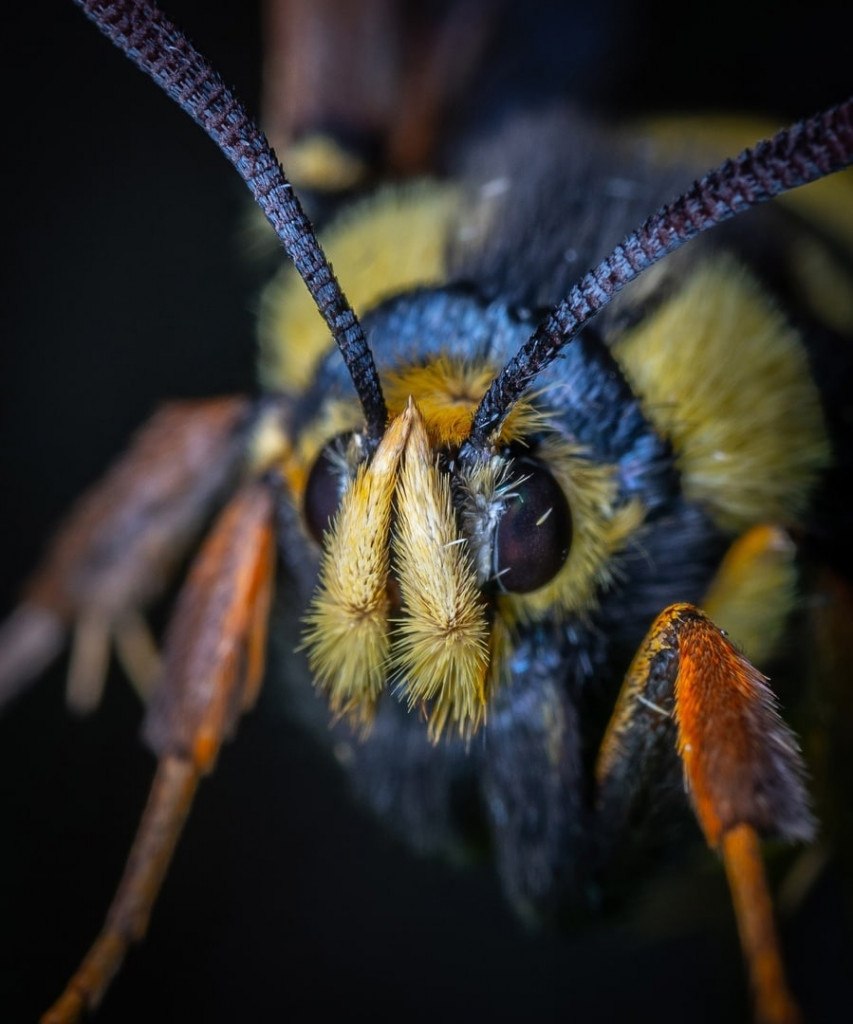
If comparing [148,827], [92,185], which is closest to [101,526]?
[148,827]

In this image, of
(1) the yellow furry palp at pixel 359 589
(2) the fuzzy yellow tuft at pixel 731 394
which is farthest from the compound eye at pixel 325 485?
(2) the fuzzy yellow tuft at pixel 731 394

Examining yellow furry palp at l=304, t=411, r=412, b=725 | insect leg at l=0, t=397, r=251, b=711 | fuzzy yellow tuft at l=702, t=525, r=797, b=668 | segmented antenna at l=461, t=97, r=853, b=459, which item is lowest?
fuzzy yellow tuft at l=702, t=525, r=797, b=668

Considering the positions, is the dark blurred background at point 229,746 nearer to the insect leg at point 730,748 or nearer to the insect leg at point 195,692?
the insect leg at point 195,692

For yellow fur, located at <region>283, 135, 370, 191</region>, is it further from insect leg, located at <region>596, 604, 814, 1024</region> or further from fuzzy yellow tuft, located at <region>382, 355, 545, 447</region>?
insect leg, located at <region>596, 604, 814, 1024</region>

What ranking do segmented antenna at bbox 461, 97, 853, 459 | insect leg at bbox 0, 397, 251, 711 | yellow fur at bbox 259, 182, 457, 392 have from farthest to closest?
insect leg at bbox 0, 397, 251, 711 < yellow fur at bbox 259, 182, 457, 392 < segmented antenna at bbox 461, 97, 853, 459

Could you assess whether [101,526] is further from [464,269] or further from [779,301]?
[779,301]

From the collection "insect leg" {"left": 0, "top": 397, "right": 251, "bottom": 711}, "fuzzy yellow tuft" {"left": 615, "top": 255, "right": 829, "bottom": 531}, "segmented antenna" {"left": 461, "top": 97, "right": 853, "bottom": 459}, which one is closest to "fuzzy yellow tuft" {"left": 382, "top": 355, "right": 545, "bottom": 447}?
"segmented antenna" {"left": 461, "top": 97, "right": 853, "bottom": 459}
